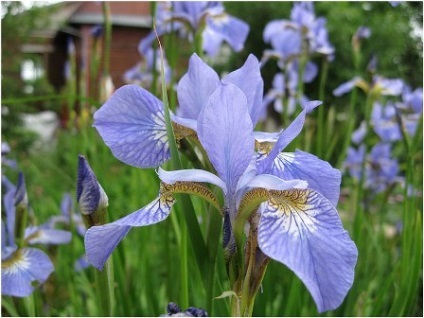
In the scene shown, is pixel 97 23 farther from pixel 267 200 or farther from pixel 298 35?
pixel 267 200

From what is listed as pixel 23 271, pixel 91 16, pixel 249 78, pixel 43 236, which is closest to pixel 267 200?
pixel 249 78

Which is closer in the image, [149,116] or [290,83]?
[149,116]

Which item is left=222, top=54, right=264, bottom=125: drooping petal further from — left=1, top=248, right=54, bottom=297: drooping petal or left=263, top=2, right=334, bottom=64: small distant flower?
left=263, top=2, right=334, bottom=64: small distant flower

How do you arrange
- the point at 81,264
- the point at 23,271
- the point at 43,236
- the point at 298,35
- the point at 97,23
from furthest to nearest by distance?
the point at 97,23 → the point at 298,35 → the point at 81,264 → the point at 43,236 → the point at 23,271

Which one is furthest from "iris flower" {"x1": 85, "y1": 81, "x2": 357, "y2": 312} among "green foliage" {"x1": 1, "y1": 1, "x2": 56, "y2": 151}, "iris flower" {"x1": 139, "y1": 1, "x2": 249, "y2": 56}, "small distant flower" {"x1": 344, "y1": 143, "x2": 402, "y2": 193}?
"green foliage" {"x1": 1, "y1": 1, "x2": 56, "y2": 151}

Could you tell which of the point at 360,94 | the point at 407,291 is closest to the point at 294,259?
the point at 407,291

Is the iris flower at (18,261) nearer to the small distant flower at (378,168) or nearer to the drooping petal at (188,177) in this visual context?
the drooping petal at (188,177)
